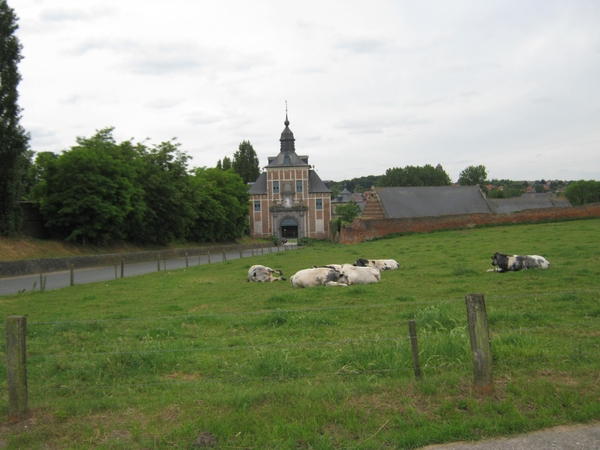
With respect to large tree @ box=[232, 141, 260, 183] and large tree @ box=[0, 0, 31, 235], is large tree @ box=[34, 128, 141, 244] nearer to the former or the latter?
large tree @ box=[0, 0, 31, 235]

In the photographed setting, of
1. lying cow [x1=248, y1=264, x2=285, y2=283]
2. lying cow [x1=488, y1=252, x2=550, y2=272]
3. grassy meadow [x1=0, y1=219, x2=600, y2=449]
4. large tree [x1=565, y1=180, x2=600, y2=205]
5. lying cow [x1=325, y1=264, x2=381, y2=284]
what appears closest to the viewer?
grassy meadow [x1=0, y1=219, x2=600, y2=449]

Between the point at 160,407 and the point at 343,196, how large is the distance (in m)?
134

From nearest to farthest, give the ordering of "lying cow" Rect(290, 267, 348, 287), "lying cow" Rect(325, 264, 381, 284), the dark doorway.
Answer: "lying cow" Rect(290, 267, 348, 287)
"lying cow" Rect(325, 264, 381, 284)
the dark doorway

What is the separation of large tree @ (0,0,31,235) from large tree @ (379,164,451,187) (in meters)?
112

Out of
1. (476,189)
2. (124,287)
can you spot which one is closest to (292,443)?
(124,287)

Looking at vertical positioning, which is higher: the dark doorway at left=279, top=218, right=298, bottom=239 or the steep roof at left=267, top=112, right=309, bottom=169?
the steep roof at left=267, top=112, right=309, bottom=169

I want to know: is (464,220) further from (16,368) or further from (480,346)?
(16,368)

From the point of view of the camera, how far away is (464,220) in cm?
5128

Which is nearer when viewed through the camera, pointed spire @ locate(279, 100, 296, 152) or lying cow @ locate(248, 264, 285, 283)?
lying cow @ locate(248, 264, 285, 283)

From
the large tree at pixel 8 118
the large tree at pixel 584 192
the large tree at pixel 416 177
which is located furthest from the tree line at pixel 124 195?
the large tree at pixel 584 192

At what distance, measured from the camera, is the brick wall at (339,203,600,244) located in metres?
49.4

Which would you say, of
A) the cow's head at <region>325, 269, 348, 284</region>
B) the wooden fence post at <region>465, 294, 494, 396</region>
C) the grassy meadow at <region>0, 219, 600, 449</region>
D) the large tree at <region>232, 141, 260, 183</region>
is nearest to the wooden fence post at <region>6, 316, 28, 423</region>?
the grassy meadow at <region>0, 219, 600, 449</region>

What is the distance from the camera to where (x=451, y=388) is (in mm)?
6348

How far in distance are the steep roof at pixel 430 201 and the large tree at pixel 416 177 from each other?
6796 cm
